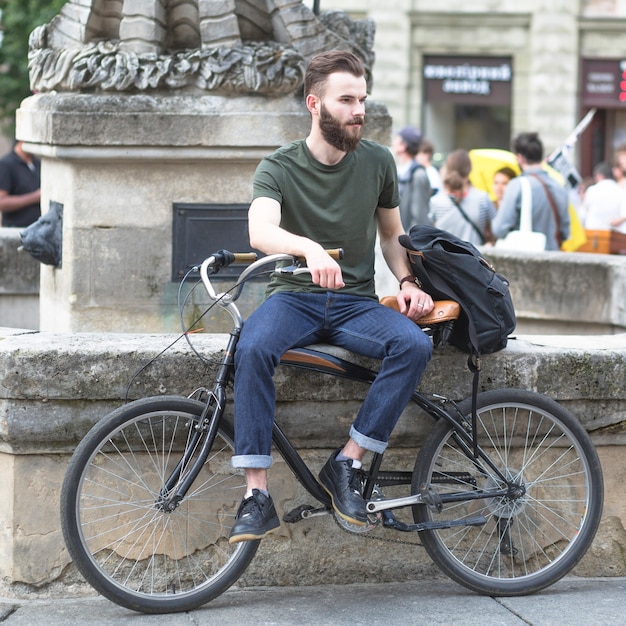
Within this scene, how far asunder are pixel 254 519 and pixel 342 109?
1.41 meters

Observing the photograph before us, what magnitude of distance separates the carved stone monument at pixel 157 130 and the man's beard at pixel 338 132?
60.1 inches

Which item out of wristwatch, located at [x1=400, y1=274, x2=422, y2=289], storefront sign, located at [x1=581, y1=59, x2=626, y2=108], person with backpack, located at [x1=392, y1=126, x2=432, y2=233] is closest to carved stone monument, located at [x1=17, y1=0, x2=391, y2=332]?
wristwatch, located at [x1=400, y1=274, x2=422, y2=289]

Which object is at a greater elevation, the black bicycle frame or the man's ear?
the man's ear

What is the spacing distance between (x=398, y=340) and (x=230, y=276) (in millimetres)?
1988

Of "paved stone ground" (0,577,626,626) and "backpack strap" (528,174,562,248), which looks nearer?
"paved stone ground" (0,577,626,626)

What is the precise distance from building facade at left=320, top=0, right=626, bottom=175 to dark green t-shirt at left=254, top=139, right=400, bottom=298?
2176 centimetres

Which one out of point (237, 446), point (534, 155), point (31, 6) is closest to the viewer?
point (237, 446)

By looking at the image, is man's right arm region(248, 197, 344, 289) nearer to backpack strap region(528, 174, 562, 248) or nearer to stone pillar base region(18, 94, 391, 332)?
stone pillar base region(18, 94, 391, 332)

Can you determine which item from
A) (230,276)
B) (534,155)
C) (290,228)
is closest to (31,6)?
(534,155)

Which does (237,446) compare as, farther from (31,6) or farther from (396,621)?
(31,6)

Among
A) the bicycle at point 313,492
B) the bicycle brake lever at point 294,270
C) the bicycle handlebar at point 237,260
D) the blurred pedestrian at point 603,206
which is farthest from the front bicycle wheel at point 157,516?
the blurred pedestrian at point 603,206

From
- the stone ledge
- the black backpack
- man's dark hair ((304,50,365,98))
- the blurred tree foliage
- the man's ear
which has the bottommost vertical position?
the stone ledge

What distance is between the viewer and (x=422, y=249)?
4.74 meters

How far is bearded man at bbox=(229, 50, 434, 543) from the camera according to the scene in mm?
4402
